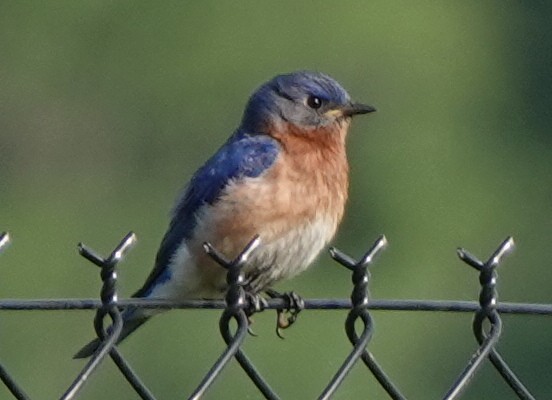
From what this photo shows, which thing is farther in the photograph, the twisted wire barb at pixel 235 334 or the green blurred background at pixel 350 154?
the green blurred background at pixel 350 154

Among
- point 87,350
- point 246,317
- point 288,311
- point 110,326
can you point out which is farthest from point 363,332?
point 87,350

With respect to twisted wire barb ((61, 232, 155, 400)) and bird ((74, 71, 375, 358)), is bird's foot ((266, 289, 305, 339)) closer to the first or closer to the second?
bird ((74, 71, 375, 358))

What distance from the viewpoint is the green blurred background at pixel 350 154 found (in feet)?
56.6

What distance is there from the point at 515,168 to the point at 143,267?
7.40 m

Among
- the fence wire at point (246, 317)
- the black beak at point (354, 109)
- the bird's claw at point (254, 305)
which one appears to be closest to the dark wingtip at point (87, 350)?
the bird's claw at point (254, 305)

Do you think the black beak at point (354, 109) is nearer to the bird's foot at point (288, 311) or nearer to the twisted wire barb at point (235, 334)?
the bird's foot at point (288, 311)

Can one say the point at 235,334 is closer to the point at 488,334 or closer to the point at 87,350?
the point at 488,334

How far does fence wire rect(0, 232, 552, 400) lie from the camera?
13.5ft

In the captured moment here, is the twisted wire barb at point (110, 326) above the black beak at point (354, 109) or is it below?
above

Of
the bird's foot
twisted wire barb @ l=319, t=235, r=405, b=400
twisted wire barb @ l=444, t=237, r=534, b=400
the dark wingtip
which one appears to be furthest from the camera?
the dark wingtip

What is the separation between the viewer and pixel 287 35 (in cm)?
2456

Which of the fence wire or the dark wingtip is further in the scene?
the dark wingtip

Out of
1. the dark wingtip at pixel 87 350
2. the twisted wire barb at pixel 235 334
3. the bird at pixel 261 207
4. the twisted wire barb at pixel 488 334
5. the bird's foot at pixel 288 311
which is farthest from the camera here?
the bird at pixel 261 207

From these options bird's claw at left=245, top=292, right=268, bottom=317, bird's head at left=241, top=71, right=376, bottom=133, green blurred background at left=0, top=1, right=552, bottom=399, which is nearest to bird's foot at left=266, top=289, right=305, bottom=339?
bird's claw at left=245, top=292, right=268, bottom=317
